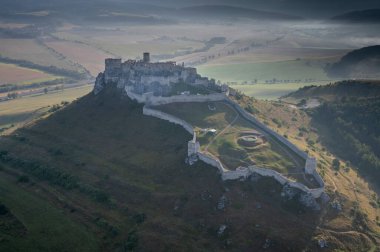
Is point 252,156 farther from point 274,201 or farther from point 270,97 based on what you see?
point 270,97

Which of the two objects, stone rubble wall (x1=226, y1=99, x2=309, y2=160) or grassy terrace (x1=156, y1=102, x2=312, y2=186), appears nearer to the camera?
grassy terrace (x1=156, y1=102, x2=312, y2=186)

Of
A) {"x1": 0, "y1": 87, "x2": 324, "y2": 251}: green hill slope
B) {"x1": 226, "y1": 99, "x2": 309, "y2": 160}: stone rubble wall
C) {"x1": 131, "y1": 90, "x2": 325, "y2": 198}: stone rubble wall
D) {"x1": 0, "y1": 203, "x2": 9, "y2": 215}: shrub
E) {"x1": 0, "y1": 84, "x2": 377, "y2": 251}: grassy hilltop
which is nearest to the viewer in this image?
{"x1": 0, "y1": 84, "x2": 377, "y2": 251}: grassy hilltop

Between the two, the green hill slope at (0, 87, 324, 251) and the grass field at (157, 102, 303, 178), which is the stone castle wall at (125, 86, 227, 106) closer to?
the grass field at (157, 102, 303, 178)

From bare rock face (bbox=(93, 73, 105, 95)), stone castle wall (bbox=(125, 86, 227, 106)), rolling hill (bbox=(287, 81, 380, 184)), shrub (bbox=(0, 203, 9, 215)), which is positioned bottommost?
shrub (bbox=(0, 203, 9, 215))

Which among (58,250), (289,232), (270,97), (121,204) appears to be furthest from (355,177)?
(270,97)

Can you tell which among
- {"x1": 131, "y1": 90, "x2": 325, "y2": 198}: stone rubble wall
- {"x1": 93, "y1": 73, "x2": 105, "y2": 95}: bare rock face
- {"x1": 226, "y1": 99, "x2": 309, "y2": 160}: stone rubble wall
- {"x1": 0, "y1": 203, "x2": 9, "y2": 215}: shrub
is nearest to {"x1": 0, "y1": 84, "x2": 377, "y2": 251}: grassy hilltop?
{"x1": 0, "y1": 203, "x2": 9, "y2": 215}: shrub

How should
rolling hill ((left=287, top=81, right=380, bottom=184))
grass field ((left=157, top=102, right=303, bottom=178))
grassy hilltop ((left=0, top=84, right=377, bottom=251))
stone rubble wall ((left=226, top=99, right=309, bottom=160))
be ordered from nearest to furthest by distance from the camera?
1. grassy hilltop ((left=0, top=84, right=377, bottom=251))
2. grass field ((left=157, top=102, right=303, bottom=178))
3. stone rubble wall ((left=226, top=99, right=309, bottom=160))
4. rolling hill ((left=287, top=81, right=380, bottom=184))
